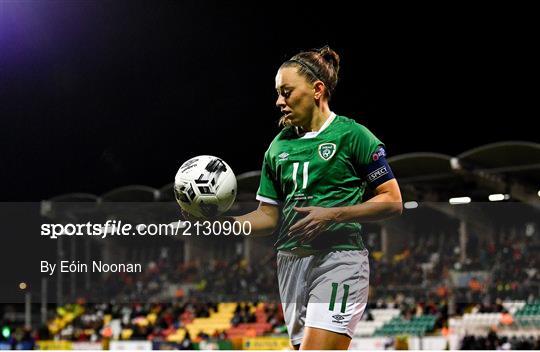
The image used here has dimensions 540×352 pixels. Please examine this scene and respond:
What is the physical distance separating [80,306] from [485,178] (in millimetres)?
8433

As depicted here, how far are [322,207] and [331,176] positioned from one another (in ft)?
0.54

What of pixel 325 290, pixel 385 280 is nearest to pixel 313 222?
pixel 325 290

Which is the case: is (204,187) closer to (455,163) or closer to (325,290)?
(325,290)

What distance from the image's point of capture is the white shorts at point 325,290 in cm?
427

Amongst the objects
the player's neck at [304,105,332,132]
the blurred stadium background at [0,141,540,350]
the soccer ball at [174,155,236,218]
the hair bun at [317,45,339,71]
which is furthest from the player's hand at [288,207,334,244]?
the blurred stadium background at [0,141,540,350]

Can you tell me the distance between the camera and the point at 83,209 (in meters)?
12.0

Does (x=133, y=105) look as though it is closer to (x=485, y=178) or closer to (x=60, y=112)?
(x=60, y=112)

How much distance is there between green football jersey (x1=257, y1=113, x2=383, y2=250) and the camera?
14.4 ft

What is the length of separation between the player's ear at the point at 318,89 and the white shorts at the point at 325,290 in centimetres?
84

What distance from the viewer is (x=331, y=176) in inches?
174

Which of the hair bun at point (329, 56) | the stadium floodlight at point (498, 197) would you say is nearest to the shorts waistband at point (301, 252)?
the hair bun at point (329, 56)

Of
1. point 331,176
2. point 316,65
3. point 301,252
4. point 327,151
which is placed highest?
point 316,65

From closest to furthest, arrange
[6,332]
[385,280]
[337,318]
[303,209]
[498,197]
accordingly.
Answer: [337,318], [303,209], [385,280], [498,197], [6,332]

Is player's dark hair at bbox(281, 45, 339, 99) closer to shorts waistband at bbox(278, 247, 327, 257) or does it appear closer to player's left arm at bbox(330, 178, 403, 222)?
player's left arm at bbox(330, 178, 403, 222)
